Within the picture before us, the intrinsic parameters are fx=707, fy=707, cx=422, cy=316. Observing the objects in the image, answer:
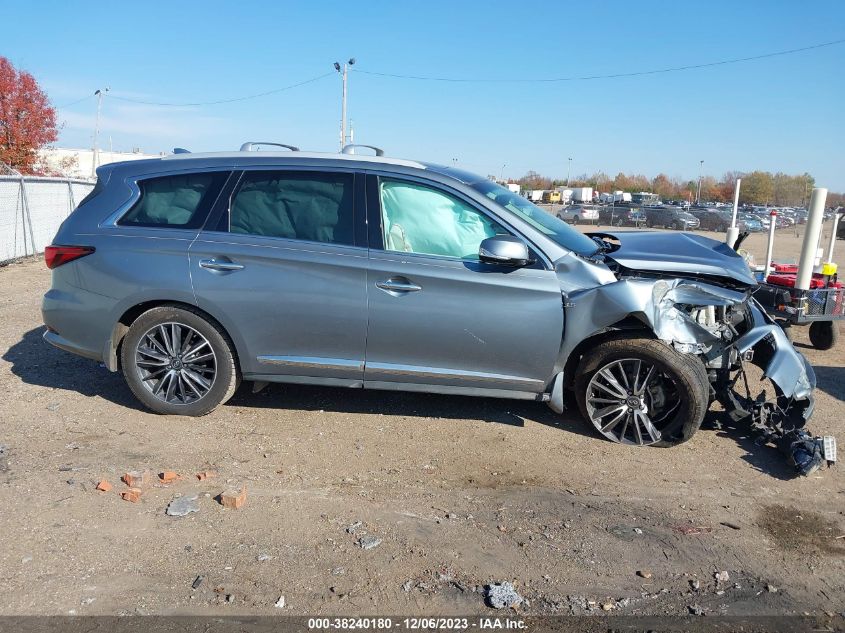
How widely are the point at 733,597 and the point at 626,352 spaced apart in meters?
1.88

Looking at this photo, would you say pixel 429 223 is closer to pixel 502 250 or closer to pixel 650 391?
pixel 502 250

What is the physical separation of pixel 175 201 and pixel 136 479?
6.97 ft

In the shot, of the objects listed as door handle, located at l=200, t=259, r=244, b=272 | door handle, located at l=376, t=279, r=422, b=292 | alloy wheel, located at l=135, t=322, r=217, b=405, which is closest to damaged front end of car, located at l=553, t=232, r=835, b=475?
door handle, located at l=376, t=279, r=422, b=292

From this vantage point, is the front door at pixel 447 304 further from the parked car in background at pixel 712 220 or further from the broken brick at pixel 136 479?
the parked car in background at pixel 712 220

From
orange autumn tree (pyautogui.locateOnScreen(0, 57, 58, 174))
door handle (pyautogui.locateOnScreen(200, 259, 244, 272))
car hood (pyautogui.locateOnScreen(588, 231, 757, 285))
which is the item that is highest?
orange autumn tree (pyautogui.locateOnScreen(0, 57, 58, 174))

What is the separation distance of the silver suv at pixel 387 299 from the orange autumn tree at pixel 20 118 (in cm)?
2734

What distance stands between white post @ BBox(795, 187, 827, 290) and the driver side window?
3.69 meters

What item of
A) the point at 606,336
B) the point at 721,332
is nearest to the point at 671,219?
the point at 721,332

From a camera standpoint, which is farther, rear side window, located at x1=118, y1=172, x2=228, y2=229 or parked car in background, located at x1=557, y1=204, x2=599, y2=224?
parked car in background, located at x1=557, y1=204, x2=599, y2=224

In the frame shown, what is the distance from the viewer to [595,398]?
16.3ft

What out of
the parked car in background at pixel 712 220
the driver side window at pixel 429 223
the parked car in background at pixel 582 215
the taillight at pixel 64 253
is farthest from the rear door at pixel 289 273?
the parked car in background at pixel 712 220

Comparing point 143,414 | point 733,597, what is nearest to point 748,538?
point 733,597

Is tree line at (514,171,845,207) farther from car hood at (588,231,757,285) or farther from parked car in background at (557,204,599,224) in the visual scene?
car hood at (588,231,757,285)

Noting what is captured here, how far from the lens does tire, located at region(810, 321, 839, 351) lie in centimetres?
793
